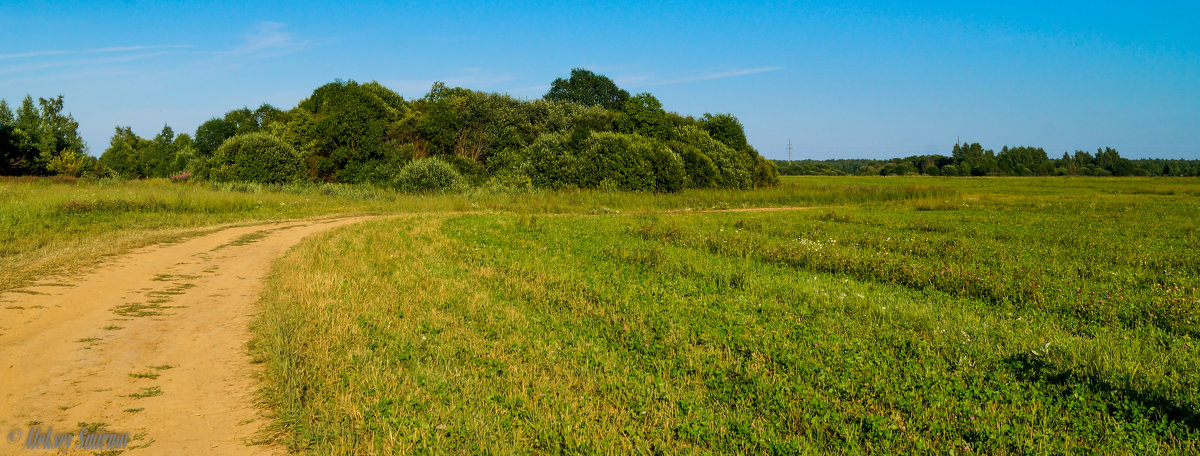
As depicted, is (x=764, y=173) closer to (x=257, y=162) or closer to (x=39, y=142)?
(x=257, y=162)

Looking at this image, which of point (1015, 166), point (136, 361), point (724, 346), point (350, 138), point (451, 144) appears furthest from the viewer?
point (1015, 166)

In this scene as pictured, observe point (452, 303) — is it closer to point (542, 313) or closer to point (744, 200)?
point (542, 313)

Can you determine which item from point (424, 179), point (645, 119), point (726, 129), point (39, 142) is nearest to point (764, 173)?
point (726, 129)

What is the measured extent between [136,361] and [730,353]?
20.2 ft

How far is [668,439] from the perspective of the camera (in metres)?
4.75

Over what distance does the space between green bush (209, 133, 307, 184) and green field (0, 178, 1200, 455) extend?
2218 cm

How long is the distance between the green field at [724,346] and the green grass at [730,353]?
0.11ft

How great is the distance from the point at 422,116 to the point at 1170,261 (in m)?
47.9

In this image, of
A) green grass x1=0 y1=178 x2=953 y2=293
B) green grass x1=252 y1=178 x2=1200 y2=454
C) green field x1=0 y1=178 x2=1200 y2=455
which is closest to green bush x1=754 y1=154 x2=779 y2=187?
green grass x1=0 y1=178 x2=953 y2=293

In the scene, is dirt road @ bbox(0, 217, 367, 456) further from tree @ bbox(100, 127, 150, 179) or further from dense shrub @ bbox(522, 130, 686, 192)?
tree @ bbox(100, 127, 150, 179)

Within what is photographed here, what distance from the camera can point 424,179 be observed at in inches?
1406

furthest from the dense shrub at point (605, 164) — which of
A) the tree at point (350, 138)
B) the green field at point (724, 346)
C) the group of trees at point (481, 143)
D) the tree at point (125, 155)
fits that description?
the tree at point (125, 155)

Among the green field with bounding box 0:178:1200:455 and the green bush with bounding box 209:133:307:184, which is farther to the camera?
the green bush with bounding box 209:133:307:184

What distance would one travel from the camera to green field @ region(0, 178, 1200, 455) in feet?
15.9
